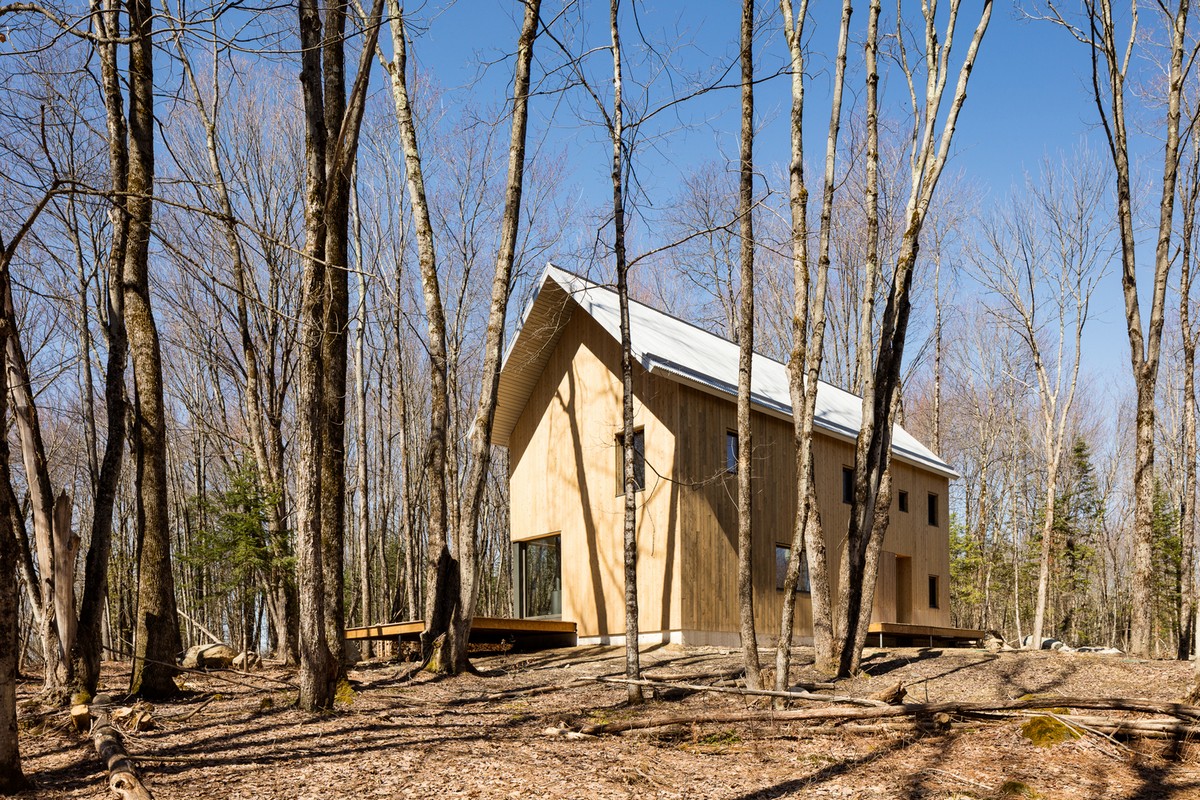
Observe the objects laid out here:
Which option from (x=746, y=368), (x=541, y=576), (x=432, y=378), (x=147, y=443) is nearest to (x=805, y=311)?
(x=746, y=368)

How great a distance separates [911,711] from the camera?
26.5 feet

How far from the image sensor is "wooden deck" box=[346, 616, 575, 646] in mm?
14836

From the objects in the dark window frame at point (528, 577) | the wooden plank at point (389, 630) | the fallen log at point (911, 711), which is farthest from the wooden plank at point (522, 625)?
the fallen log at point (911, 711)

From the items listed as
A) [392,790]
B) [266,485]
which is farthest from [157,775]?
[266,485]

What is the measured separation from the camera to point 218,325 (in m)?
19.2

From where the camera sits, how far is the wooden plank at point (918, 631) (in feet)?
58.1

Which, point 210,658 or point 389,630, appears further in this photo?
point 389,630

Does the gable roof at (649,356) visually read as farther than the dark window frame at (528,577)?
No

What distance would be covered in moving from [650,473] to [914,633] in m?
7.64

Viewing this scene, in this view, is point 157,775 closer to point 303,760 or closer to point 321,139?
point 303,760

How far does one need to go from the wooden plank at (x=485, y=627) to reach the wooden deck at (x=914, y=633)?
20.0 feet

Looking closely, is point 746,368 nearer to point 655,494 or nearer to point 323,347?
point 323,347

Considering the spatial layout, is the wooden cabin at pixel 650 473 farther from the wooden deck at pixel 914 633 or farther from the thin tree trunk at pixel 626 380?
the thin tree trunk at pixel 626 380

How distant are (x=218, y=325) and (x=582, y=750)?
15.1 m
